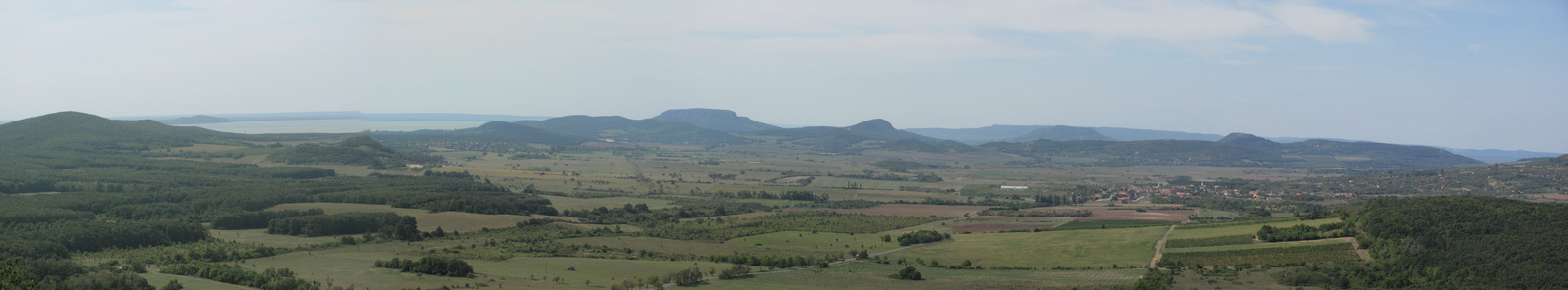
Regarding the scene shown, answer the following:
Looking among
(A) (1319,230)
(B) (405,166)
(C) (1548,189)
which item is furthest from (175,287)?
(C) (1548,189)

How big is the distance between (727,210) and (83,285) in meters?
65.2

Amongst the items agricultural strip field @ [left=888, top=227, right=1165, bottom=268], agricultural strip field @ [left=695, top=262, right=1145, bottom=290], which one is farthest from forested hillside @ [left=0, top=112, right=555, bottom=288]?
agricultural strip field @ [left=888, top=227, right=1165, bottom=268]

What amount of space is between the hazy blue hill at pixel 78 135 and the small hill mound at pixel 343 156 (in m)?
20.2

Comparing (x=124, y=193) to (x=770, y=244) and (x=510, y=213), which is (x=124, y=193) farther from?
(x=770, y=244)

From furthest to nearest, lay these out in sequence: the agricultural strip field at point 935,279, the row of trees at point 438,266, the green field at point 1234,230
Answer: the green field at point 1234,230, the row of trees at point 438,266, the agricultural strip field at point 935,279

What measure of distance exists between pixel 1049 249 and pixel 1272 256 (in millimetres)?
15067

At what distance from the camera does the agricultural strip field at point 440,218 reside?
76250 millimetres

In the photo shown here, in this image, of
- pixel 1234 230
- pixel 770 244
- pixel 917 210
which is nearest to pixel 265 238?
pixel 770 244

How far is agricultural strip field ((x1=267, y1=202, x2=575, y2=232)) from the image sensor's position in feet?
250

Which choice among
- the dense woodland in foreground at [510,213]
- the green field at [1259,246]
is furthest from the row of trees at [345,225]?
the green field at [1259,246]

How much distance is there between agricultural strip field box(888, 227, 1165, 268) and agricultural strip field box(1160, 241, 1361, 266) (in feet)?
8.76

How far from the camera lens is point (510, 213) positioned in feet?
288

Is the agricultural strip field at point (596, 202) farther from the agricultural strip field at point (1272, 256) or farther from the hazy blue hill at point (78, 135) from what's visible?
the hazy blue hill at point (78, 135)

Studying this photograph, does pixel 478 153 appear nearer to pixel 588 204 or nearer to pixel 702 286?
pixel 588 204
